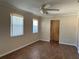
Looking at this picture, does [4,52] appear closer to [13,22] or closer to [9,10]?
[13,22]

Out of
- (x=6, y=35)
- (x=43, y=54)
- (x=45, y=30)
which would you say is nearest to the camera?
(x=6, y=35)

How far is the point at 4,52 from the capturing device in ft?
12.1

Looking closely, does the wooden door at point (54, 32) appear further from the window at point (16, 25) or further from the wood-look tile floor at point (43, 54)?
the window at point (16, 25)

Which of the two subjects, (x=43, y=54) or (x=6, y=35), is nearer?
(x=6, y=35)

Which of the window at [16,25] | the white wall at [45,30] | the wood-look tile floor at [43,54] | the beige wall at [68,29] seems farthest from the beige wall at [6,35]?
the beige wall at [68,29]

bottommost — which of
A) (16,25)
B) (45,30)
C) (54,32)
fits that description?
(54,32)

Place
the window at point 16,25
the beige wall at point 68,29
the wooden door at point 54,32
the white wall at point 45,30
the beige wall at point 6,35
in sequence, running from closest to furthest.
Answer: the beige wall at point 6,35 → the window at point 16,25 → the beige wall at point 68,29 → the white wall at point 45,30 → the wooden door at point 54,32

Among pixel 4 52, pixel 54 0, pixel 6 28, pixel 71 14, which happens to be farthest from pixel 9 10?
pixel 71 14

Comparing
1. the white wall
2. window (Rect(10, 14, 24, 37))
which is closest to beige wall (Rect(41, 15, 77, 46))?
the white wall

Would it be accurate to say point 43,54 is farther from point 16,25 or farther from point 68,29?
point 68,29

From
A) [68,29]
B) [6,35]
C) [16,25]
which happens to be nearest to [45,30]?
[68,29]

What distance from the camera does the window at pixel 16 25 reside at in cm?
411

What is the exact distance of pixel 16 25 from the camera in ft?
14.5

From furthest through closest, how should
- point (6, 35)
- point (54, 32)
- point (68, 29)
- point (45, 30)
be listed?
1. point (54, 32)
2. point (45, 30)
3. point (68, 29)
4. point (6, 35)
